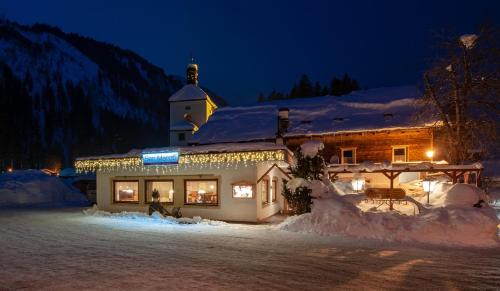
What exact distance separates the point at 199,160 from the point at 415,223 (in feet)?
33.9

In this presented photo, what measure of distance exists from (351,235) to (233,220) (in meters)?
6.36

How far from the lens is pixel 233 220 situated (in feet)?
54.4

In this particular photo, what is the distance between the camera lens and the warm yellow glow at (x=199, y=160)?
51.8 ft

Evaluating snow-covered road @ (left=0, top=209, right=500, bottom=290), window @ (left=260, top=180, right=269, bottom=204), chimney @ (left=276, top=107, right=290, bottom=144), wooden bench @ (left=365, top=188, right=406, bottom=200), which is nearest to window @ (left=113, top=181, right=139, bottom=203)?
snow-covered road @ (left=0, top=209, right=500, bottom=290)

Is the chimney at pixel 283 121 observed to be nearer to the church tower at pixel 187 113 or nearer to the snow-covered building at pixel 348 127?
the snow-covered building at pixel 348 127

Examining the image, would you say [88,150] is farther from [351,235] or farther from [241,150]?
[351,235]

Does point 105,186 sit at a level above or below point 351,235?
above

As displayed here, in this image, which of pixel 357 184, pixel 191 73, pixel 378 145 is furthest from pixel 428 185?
pixel 191 73

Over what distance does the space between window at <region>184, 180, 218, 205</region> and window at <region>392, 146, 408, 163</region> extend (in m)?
15.4

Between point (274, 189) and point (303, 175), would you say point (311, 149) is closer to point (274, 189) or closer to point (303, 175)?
point (303, 175)

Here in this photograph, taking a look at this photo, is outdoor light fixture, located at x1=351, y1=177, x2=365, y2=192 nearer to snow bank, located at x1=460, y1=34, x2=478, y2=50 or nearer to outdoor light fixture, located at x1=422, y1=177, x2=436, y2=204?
outdoor light fixture, located at x1=422, y1=177, x2=436, y2=204

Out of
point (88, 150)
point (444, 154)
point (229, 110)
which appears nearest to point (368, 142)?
point (444, 154)

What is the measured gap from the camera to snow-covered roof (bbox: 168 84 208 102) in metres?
38.1

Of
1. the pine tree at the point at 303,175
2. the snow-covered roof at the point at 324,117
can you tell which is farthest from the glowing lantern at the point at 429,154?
the pine tree at the point at 303,175
